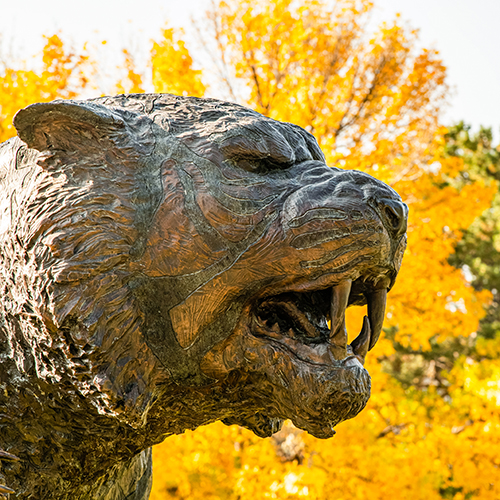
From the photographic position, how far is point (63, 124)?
1561 mm

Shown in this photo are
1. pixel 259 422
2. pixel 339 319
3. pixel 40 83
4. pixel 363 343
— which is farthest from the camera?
pixel 40 83

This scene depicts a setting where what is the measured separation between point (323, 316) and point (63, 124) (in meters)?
0.88

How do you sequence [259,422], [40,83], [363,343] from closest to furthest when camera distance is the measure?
[363,343] < [259,422] < [40,83]

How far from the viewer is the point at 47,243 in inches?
57.8

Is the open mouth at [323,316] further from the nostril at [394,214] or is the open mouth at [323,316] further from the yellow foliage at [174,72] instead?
the yellow foliage at [174,72]

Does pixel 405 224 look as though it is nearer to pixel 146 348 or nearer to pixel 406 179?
pixel 146 348

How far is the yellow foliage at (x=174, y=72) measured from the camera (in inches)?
305

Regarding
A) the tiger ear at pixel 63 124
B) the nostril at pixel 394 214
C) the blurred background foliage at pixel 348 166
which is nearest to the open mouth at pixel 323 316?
the nostril at pixel 394 214

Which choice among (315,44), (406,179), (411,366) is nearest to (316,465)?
(406,179)

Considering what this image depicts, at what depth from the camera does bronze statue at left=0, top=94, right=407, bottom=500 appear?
1.48m

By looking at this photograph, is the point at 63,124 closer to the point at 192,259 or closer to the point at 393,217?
the point at 192,259

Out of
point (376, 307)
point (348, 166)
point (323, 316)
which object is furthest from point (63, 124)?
point (348, 166)

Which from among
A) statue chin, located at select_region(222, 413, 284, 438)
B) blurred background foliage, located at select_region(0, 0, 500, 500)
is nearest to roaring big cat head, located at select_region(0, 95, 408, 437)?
statue chin, located at select_region(222, 413, 284, 438)

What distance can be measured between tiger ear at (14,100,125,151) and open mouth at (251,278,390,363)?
649 millimetres
